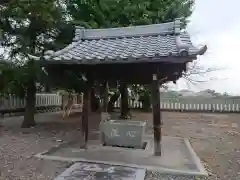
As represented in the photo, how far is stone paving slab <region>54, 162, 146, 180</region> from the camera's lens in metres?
4.39

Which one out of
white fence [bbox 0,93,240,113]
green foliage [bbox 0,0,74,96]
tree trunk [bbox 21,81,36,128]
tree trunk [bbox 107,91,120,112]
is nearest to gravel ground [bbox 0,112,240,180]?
tree trunk [bbox 21,81,36,128]

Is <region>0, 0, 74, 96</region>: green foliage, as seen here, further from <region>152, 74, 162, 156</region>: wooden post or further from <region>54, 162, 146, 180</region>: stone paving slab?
<region>54, 162, 146, 180</region>: stone paving slab

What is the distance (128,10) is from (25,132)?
578cm

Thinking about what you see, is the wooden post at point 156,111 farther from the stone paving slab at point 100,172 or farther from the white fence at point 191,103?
the white fence at point 191,103

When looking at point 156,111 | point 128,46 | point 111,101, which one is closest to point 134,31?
point 128,46

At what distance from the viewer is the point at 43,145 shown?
274 inches

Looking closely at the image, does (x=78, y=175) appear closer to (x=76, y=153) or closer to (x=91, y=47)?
(x=76, y=153)

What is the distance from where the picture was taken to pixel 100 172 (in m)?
4.69

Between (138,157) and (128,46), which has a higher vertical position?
(128,46)

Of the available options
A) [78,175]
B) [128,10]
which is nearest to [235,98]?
[128,10]

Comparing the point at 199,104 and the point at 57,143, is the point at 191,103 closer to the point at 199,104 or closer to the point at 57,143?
the point at 199,104

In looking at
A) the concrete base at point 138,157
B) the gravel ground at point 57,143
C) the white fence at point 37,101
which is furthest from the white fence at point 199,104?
the concrete base at point 138,157

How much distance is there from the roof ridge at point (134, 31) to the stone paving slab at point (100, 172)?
3.91 meters

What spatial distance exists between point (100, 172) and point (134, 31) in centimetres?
432
